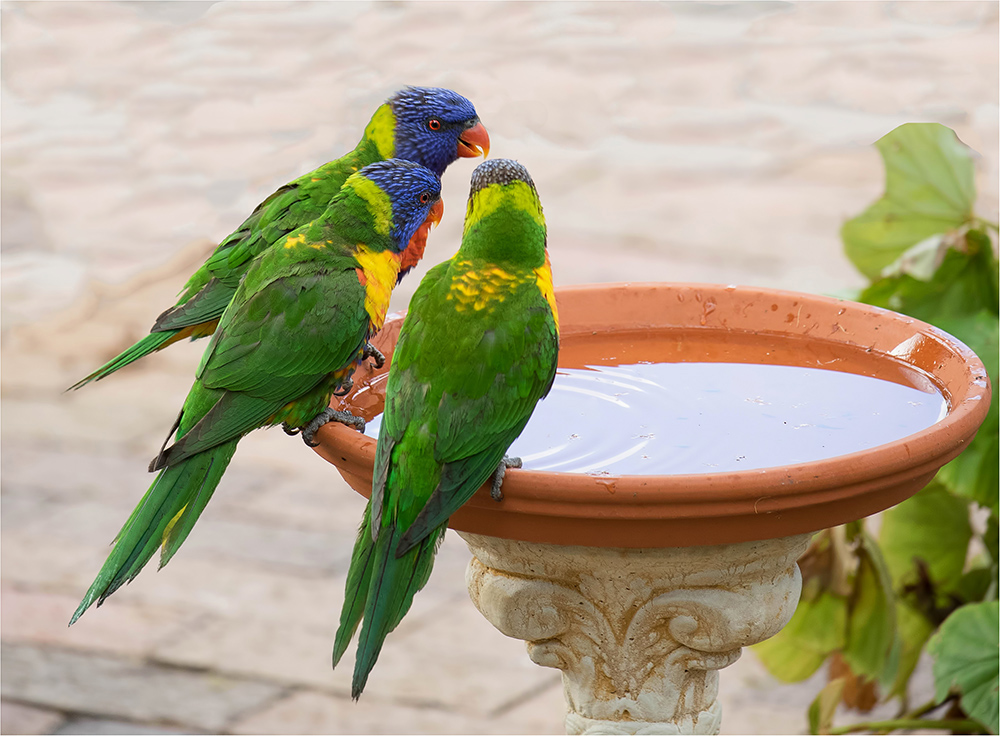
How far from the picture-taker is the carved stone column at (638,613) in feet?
4.26

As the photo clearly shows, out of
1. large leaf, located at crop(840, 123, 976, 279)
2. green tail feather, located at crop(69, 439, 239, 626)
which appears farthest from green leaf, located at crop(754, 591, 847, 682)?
green tail feather, located at crop(69, 439, 239, 626)

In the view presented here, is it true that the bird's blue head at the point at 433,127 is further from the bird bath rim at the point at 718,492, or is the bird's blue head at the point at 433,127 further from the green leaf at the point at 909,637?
the green leaf at the point at 909,637

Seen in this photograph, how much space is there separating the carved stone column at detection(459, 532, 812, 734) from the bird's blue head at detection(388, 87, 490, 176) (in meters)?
0.68

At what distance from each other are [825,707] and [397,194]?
1.44 metres

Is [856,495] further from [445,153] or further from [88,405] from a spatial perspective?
[88,405]

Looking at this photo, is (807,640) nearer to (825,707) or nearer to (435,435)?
(825,707)

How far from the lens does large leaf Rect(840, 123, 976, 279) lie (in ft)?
7.36

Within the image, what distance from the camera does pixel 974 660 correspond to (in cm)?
200

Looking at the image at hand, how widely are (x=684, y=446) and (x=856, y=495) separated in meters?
0.22

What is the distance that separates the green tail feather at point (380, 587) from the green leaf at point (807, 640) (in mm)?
1310

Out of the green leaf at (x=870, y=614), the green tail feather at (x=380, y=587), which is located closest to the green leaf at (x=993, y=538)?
the green leaf at (x=870, y=614)

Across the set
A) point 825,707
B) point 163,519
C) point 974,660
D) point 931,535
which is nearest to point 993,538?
point 931,535

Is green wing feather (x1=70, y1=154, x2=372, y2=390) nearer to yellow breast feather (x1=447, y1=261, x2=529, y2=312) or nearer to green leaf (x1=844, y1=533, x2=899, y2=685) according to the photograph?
yellow breast feather (x1=447, y1=261, x2=529, y2=312)

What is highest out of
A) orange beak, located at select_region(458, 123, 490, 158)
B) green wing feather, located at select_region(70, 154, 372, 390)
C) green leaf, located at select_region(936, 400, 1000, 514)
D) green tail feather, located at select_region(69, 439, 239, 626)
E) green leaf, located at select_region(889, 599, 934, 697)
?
orange beak, located at select_region(458, 123, 490, 158)
